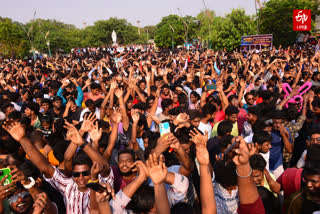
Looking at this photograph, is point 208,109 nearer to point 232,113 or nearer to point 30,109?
point 232,113

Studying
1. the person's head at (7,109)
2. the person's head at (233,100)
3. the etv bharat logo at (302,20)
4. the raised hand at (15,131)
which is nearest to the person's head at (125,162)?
the raised hand at (15,131)

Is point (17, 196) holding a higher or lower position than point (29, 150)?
lower

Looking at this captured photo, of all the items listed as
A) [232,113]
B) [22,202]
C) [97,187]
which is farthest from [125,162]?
[232,113]

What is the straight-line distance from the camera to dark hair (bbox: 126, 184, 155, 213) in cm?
229

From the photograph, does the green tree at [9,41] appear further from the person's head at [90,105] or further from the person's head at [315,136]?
the person's head at [315,136]

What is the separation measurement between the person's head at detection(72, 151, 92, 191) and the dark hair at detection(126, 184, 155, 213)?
1.93ft

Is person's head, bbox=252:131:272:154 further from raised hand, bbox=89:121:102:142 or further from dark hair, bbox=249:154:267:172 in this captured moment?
raised hand, bbox=89:121:102:142

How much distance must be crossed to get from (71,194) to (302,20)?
28121mm

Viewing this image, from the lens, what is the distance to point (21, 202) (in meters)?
2.31

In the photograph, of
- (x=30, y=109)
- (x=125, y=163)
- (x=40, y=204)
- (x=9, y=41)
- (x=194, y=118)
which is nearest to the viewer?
(x=40, y=204)

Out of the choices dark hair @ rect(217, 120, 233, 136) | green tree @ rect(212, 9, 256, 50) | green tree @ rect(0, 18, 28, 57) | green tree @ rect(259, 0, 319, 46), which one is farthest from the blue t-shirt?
green tree @ rect(0, 18, 28, 57)

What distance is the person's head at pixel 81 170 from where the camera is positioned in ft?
8.53

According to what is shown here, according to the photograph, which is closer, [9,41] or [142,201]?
[142,201]

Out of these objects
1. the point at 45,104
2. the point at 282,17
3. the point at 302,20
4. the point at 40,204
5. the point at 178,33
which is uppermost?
the point at 178,33
